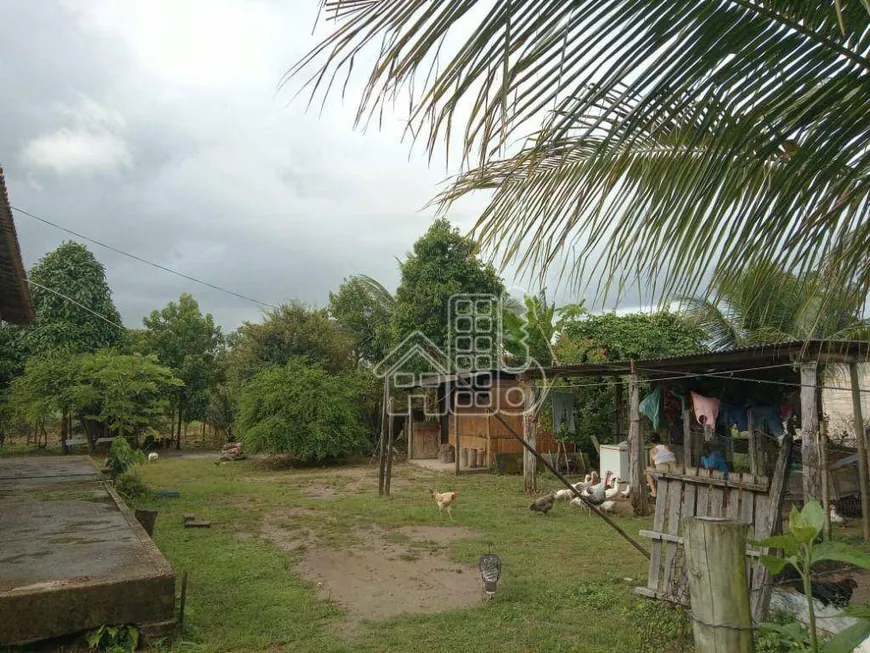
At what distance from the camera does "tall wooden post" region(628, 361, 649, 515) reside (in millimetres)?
10586

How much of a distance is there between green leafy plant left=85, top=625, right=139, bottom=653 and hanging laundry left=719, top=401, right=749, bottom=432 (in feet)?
32.2

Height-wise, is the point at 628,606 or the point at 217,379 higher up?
the point at 217,379

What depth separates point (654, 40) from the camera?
52.0 inches

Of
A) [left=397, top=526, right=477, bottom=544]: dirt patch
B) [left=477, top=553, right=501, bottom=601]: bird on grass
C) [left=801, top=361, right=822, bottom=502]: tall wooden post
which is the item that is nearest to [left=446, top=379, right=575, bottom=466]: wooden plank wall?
[left=397, top=526, right=477, bottom=544]: dirt patch

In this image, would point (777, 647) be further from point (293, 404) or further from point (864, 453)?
point (293, 404)

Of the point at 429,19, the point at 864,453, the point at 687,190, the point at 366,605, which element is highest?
the point at 429,19

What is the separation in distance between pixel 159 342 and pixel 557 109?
84.6 ft

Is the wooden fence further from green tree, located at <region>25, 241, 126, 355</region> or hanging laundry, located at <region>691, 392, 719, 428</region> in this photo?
green tree, located at <region>25, 241, 126, 355</region>

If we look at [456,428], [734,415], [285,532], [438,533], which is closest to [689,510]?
[438,533]

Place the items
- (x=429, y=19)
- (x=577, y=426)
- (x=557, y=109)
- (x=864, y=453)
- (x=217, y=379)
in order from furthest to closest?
(x=217, y=379)
(x=577, y=426)
(x=864, y=453)
(x=557, y=109)
(x=429, y=19)

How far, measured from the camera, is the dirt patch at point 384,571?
19.7 ft

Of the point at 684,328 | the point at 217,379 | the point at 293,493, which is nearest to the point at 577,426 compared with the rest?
the point at 684,328

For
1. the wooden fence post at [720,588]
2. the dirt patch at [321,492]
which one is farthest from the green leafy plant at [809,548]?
the dirt patch at [321,492]

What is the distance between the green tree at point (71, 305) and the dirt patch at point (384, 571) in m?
16.1
